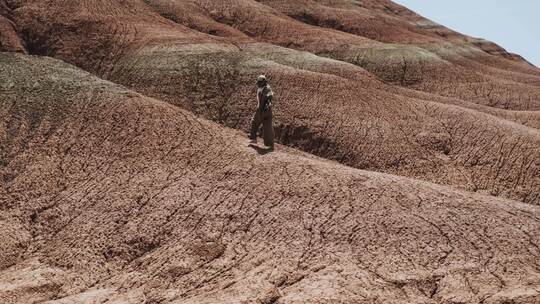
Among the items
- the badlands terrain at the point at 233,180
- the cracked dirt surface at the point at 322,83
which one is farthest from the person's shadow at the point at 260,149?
the cracked dirt surface at the point at 322,83

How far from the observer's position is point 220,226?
16484 mm

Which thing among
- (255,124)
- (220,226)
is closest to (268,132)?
(255,124)

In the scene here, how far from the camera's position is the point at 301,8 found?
5669 cm

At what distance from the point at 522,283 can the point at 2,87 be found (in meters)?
20.5

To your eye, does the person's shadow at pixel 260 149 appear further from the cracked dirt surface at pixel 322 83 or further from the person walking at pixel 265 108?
the cracked dirt surface at pixel 322 83

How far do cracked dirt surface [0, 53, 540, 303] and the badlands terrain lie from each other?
6 centimetres

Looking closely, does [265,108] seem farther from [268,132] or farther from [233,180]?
[233,180]

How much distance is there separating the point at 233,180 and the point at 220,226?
2.24 metres

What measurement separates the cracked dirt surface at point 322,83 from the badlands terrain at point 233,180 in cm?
11

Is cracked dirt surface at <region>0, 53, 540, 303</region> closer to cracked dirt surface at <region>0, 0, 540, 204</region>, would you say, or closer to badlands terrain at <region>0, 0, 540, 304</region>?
badlands terrain at <region>0, 0, 540, 304</region>

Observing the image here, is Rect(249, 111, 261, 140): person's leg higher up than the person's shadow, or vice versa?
Rect(249, 111, 261, 140): person's leg

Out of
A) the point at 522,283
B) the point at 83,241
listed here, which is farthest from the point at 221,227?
the point at 522,283

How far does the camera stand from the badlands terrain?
47.2ft

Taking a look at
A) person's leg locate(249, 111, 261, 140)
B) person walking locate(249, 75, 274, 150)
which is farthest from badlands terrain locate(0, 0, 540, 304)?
person walking locate(249, 75, 274, 150)
